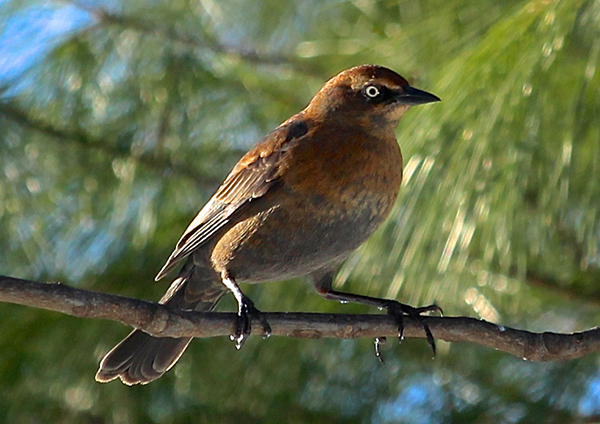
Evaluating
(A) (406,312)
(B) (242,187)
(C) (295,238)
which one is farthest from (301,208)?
(A) (406,312)

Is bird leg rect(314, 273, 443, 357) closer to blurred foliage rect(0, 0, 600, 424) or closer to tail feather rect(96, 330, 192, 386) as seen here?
blurred foliage rect(0, 0, 600, 424)

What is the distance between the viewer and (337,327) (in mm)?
2230

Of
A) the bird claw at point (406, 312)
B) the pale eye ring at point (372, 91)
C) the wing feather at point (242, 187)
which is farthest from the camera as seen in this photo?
the pale eye ring at point (372, 91)

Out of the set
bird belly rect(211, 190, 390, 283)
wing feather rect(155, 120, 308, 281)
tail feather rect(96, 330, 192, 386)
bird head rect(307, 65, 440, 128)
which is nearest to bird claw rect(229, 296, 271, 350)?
bird belly rect(211, 190, 390, 283)

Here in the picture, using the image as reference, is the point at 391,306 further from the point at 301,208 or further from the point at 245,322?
the point at 245,322

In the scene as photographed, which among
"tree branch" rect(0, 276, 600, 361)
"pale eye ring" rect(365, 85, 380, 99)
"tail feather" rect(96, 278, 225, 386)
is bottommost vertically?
"tail feather" rect(96, 278, 225, 386)

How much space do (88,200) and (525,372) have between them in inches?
71.0

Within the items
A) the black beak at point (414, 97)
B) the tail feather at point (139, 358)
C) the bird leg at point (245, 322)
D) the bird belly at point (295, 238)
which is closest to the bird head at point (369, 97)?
the black beak at point (414, 97)

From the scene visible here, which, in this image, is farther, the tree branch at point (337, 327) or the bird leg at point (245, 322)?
the bird leg at point (245, 322)

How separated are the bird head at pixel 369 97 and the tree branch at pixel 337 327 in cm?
72

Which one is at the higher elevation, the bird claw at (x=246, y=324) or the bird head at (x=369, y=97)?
the bird head at (x=369, y=97)

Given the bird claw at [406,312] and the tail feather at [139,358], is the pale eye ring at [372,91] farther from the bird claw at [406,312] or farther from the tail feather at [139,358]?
the tail feather at [139,358]

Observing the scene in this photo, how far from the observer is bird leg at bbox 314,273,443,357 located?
2.50m

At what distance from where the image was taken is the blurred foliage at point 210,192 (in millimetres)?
2895
